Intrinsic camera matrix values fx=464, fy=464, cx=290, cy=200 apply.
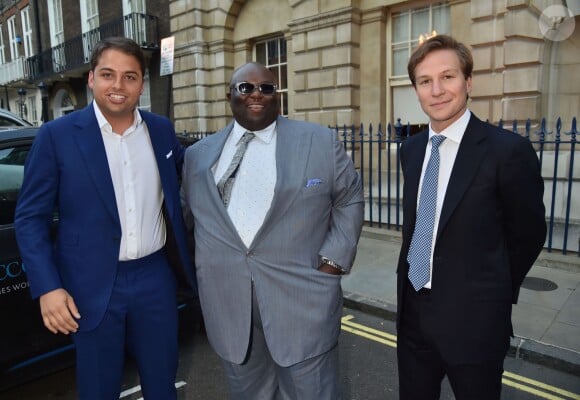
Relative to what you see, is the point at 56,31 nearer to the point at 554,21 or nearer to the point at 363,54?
the point at 363,54

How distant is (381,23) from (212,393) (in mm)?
8225

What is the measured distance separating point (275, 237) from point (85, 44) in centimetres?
1869

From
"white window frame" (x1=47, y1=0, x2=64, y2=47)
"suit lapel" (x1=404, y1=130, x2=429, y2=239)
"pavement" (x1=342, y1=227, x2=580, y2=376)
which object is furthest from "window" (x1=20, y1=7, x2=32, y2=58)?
"suit lapel" (x1=404, y1=130, x2=429, y2=239)

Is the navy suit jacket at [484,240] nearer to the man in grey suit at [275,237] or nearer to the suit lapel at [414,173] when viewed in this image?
the suit lapel at [414,173]

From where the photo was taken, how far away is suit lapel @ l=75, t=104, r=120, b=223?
1.96m

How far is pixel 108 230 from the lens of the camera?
199cm

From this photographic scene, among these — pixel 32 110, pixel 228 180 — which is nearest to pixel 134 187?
pixel 228 180

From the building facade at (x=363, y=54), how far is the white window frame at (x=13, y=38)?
16421 millimetres

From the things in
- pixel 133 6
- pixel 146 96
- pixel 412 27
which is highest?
pixel 133 6

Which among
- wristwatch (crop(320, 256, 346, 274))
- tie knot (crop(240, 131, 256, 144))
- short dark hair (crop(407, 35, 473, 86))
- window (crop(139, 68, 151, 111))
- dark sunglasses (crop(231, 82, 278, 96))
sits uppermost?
window (crop(139, 68, 151, 111))

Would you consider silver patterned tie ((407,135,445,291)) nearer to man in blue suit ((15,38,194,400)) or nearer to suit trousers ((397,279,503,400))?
suit trousers ((397,279,503,400))

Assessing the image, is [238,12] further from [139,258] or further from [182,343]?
[139,258]

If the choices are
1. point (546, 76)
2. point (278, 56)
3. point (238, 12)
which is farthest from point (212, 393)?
point (238, 12)

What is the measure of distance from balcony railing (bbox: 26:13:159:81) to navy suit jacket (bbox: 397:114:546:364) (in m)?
14.4
